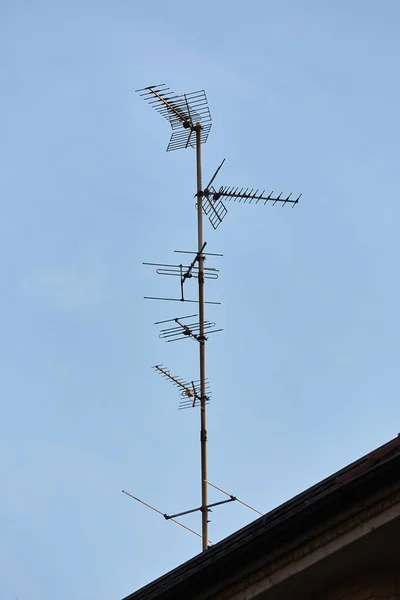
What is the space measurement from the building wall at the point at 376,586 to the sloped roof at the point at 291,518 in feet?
2.09

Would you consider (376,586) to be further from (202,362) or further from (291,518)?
(202,362)

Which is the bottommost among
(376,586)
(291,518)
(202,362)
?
(376,586)

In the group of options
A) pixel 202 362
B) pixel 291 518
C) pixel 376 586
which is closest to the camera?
pixel 291 518

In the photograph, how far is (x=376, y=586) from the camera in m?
7.18

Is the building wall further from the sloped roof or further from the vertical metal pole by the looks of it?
the vertical metal pole

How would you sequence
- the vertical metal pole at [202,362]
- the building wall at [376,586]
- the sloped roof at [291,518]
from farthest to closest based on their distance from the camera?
the vertical metal pole at [202,362]
the building wall at [376,586]
the sloped roof at [291,518]

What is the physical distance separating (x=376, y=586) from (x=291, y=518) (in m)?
0.81

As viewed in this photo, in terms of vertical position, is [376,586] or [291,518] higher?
[291,518]

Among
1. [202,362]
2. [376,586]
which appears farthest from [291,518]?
→ [202,362]

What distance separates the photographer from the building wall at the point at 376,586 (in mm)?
7141

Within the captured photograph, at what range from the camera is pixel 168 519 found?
14.4 m

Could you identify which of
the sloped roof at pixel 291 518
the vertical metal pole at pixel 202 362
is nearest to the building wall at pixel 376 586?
the sloped roof at pixel 291 518

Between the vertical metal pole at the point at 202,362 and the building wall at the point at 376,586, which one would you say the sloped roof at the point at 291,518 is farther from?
the vertical metal pole at the point at 202,362

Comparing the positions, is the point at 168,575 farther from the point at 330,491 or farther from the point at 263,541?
the point at 330,491
